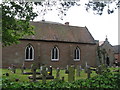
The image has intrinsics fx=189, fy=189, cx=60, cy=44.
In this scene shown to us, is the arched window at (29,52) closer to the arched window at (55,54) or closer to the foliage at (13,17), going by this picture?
the arched window at (55,54)

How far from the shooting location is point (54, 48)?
31.1 meters

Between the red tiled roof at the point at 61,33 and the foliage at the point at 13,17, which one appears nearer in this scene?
the foliage at the point at 13,17

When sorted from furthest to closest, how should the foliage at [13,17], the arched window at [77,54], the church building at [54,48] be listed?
the arched window at [77,54] < the church building at [54,48] < the foliage at [13,17]

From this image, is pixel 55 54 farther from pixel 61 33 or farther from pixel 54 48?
pixel 61 33

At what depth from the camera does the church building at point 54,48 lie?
92.9 ft

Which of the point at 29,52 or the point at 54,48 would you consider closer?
the point at 29,52

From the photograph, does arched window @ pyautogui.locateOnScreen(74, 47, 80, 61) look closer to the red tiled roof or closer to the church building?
the church building

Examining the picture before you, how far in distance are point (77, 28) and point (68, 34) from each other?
11.8ft

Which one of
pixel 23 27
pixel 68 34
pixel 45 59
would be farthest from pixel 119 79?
pixel 68 34

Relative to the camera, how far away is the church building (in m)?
28.3

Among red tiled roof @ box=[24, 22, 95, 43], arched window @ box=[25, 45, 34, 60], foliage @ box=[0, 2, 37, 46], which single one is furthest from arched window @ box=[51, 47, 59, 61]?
foliage @ box=[0, 2, 37, 46]

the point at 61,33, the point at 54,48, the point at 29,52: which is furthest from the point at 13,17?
the point at 61,33

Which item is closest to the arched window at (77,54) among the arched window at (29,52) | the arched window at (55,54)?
the arched window at (55,54)

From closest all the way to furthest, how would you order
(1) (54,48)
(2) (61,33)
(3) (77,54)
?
(1) (54,48)
(2) (61,33)
(3) (77,54)
